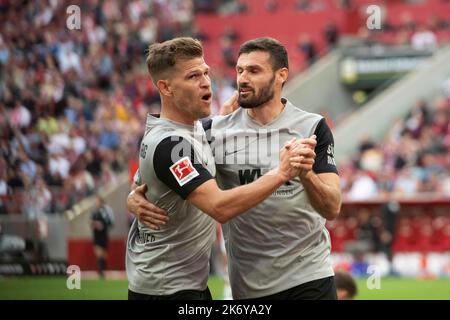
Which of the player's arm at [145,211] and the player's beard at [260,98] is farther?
the player's beard at [260,98]

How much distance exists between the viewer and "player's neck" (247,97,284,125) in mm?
7711

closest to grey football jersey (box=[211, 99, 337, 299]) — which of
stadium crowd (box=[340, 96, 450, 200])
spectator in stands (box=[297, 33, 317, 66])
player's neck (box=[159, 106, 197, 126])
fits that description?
player's neck (box=[159, 106, 197, 126])

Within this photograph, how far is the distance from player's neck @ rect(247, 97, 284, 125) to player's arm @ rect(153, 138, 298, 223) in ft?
2.63

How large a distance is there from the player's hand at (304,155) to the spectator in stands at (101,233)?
17.9 m

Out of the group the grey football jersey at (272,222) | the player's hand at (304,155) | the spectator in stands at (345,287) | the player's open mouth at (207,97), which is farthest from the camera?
the spectator in stands at (345,287)

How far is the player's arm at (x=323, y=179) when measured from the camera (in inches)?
281

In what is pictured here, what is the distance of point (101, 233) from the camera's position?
24688 millimetres

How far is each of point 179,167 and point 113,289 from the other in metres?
13.1

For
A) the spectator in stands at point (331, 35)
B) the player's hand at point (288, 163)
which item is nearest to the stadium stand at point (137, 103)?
the spectator in stands at point (331, 35)

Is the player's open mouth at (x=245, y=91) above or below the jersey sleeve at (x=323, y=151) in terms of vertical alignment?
above

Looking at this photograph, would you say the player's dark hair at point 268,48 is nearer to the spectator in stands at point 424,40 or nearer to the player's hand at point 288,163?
the player's hand at point 288,163

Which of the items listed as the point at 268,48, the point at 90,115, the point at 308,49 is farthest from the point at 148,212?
the point at 308,49

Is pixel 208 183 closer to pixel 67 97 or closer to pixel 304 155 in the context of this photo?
pixel 304 155
